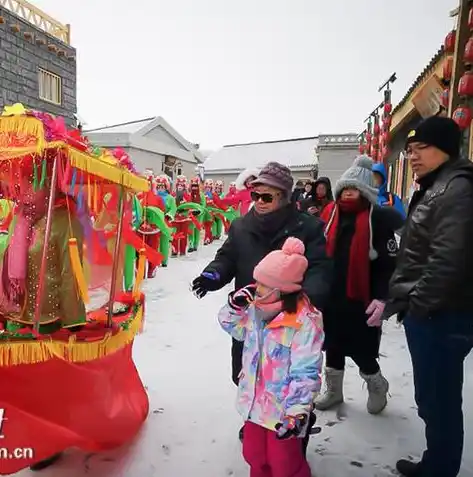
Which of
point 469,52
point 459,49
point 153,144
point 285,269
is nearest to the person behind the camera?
point 285,269

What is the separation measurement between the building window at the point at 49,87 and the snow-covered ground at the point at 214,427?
32.2 ft

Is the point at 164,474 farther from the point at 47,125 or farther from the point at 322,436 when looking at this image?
the point at 47,125

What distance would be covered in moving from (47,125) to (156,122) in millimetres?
19272

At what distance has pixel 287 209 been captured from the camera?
7.22ft

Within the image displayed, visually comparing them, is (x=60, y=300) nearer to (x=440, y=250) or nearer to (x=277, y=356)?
(x=277, y=356)

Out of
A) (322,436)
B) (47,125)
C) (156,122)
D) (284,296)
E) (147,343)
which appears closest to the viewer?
(284,296)

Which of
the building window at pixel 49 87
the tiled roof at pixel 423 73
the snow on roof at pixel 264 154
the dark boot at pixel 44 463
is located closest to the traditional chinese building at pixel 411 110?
the tiled roof at pixel 423 73

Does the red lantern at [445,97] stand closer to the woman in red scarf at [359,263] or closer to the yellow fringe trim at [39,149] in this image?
the woman in red scarf at [359,263]

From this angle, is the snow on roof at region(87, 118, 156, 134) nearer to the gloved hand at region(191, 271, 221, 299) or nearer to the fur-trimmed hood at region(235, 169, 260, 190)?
the fur-trimmed hood at region(235, 169, 260, 190)

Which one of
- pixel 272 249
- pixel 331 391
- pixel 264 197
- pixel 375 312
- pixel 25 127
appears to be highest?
pixel 25 127

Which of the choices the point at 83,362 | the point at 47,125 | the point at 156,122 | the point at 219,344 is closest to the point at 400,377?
the point at 219,344

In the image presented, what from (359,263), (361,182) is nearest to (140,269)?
(359,263)

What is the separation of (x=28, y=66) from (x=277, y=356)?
11.6 meters

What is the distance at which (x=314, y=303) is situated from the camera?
A: 195 cm
